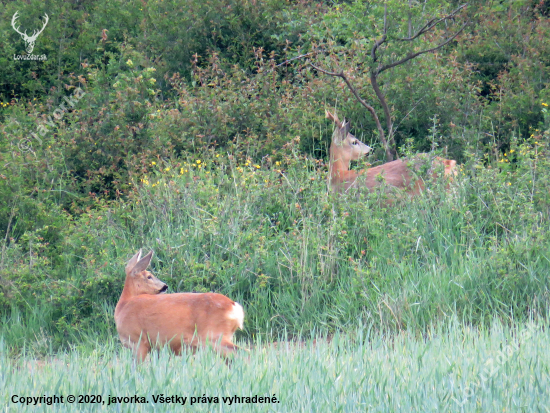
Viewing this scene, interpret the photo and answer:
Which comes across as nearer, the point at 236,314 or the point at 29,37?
the point at 236,314

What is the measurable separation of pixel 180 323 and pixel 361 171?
11.3 ft

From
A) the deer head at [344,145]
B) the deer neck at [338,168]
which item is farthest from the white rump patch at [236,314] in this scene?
the deer head at [344,145]

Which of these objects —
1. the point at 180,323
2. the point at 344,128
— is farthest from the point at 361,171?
the point at 180,323

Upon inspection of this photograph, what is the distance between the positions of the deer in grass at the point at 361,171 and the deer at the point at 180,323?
263cm

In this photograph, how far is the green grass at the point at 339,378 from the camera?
3.28m

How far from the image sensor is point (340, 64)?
31.9ft

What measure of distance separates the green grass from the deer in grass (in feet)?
9.15

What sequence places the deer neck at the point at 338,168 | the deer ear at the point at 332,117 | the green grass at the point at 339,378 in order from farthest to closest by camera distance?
the deer ear at the point at 332,117
the deer neck at the point at 338,168
the green grass at the point at 339,378

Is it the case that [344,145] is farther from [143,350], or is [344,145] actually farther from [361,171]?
[143,350]

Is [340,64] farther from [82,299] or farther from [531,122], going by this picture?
[82,299]

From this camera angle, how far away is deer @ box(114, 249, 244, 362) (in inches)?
183

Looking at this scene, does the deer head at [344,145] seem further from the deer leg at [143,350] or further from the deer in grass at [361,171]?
the deer leg at [143,350]

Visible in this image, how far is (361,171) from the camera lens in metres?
7.44

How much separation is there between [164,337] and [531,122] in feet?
20.5
